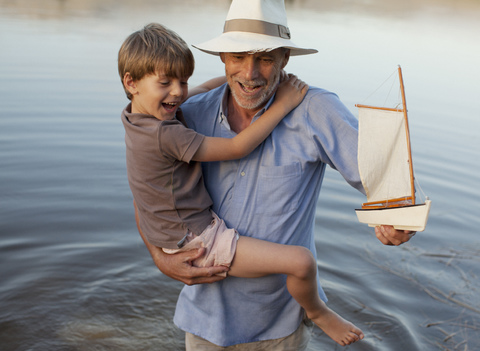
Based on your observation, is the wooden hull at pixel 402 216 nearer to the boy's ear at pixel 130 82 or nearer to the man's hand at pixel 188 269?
the man's hand at pixel 188 269

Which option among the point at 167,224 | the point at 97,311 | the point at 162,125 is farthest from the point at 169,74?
the point at 97,311

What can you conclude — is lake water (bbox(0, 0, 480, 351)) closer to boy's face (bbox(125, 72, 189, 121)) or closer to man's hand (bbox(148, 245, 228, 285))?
man's hand (bbox(148, 245, 228, 285))

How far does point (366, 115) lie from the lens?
2.45 meters

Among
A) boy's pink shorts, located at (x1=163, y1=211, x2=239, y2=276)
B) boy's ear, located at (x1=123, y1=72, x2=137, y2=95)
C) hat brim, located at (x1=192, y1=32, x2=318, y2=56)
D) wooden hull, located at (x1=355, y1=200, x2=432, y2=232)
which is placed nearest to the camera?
wooden hull, located at (x1=355, y1=200, x2=432, y2=232)

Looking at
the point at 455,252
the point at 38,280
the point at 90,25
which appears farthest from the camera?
the point at 90,25

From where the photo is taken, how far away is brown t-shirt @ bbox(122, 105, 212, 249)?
2.55m

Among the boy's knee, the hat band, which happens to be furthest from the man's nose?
the boy's knee

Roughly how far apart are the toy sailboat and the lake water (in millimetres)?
2175

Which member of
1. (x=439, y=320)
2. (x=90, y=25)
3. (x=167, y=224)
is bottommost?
(x=439, y=320)

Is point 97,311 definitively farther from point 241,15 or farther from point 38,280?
point 241,15

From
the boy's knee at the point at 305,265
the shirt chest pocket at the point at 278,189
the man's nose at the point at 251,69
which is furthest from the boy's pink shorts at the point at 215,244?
the man's nose at the point at 251,69

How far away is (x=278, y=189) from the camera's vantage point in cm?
262

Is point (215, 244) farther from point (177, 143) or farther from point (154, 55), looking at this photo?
point (154, 55)

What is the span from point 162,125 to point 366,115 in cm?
94
